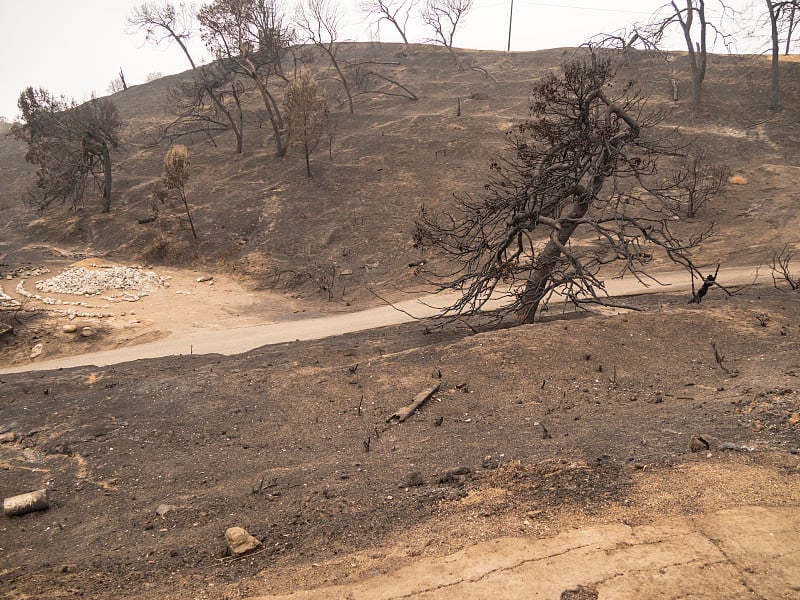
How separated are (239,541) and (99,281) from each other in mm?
16824

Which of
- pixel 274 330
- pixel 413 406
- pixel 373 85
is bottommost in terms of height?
pixel 274 330

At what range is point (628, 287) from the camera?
13.6m

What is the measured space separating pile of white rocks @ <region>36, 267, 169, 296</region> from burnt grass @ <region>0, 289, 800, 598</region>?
30.2 ft

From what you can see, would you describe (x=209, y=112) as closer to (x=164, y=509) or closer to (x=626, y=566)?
(x=164, y=509)

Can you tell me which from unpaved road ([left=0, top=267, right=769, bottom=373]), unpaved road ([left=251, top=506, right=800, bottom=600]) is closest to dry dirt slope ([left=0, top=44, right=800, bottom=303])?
unpaved road ([left=0, top=267, right=769, bottom=373])

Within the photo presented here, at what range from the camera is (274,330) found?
47.3ft

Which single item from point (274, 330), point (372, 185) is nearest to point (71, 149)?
point (372, 185)

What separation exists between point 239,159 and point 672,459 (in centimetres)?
2918

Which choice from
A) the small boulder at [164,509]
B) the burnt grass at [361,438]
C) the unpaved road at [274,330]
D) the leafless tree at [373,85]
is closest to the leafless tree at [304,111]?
the unpaved road at [274,330]

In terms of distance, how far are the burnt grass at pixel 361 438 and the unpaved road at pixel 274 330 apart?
3487 mm

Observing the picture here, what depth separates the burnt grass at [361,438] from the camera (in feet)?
14.0

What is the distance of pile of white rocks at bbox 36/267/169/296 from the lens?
57.8 ft

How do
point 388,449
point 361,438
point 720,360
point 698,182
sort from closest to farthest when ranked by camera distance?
point 388,449, point 361,438, point 720,360, point 698,182

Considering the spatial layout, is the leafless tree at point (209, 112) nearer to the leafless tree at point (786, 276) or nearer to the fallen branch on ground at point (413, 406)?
the leafless tree at point (786, 276)
